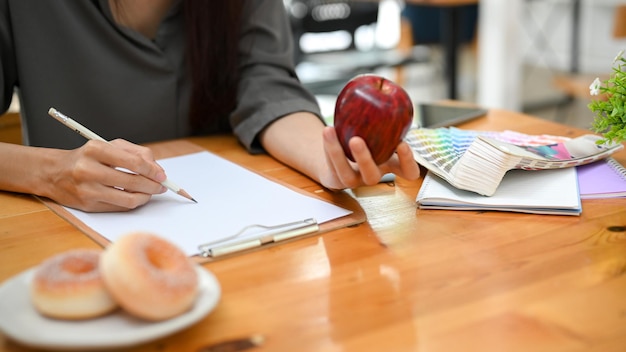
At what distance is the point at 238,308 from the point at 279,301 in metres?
0.04

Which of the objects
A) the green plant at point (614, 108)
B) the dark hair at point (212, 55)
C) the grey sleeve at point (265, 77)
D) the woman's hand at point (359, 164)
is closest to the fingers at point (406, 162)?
the woman's hand at point (359, 164)

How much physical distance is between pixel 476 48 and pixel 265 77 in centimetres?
403

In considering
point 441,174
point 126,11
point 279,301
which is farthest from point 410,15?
point 279,301

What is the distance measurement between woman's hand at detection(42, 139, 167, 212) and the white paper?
0.02 meters

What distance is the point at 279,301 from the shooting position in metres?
0.64

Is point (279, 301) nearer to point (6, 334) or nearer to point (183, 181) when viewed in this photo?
point (6, 334)

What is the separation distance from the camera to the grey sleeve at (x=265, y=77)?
1.17 meters

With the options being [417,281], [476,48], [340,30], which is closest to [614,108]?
[417,281]

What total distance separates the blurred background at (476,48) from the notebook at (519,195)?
2.38m

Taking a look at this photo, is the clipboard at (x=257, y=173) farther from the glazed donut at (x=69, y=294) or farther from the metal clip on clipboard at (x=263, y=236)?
the glazed donut at (x=69, y=294)

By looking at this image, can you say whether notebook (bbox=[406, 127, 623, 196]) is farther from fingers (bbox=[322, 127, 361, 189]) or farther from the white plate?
the white plate

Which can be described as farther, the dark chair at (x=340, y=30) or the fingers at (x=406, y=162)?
the dark chair at (x=340, y=30)

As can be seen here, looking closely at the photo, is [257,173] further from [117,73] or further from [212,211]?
[117,73]

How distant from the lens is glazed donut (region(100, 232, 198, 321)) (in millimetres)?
541
